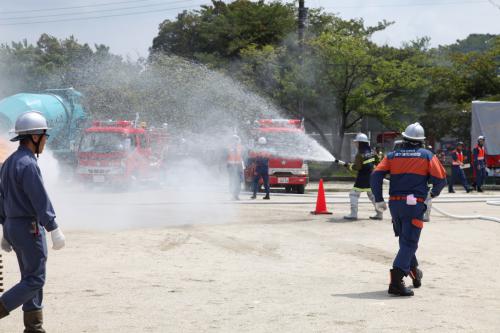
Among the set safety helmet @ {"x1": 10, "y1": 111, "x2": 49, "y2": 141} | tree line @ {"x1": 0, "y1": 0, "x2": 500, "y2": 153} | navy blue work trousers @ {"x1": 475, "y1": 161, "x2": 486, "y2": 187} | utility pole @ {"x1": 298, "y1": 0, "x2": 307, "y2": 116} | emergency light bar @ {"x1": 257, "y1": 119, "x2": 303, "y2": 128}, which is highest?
utility pole @ {"x1": 298, "y1": 0, "x2": 307, "y2": 116}

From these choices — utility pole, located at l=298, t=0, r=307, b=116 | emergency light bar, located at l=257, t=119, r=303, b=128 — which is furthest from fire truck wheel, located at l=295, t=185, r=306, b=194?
utility pole, located at l=298, t=0, r=307, b=116

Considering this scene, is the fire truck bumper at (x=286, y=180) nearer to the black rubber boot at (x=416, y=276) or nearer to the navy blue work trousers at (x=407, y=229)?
the black rubber boot at (x=416, y=276)

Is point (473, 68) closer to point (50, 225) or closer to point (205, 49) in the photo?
point (205, 49)

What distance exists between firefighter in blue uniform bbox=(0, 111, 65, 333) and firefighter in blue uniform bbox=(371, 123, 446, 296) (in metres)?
3.74

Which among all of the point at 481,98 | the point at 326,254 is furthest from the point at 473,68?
the point at 326,254

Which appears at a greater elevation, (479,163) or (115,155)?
(115,155)

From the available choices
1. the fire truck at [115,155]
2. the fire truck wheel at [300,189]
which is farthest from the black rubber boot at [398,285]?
the fire truck at [115,155]

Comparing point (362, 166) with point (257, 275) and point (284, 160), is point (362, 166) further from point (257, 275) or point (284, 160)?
point (284, 160)

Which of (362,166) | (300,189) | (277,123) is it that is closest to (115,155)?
(277,123)

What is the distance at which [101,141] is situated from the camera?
80.9 feet

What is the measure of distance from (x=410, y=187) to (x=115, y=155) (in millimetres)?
17242

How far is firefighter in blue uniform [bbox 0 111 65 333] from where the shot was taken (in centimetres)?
573

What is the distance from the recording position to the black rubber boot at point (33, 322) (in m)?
5.91

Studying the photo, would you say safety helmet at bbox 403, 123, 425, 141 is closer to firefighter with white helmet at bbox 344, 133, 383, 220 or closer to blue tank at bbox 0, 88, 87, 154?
firefighter with white helmet at bbox 344, 133, 383, 220
